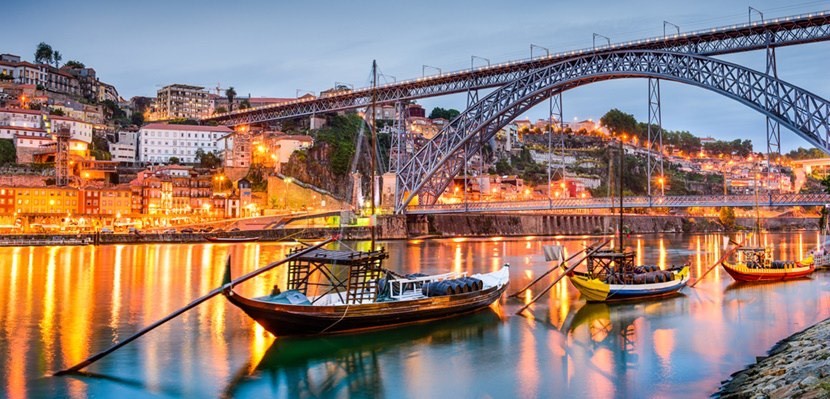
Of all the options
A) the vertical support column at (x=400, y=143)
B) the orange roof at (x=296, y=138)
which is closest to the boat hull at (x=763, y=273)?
the vertical support column at (x=400, y=143)

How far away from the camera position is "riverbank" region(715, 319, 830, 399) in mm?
9500

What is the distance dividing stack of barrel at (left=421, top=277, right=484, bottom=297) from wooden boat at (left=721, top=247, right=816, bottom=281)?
13495 millimetres

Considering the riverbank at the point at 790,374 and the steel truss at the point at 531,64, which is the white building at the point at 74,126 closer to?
the steel truss at the point at 531,64

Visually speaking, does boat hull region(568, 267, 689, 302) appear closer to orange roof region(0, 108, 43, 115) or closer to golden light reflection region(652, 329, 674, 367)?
golden light reflection region(652, 329, 674, 367)

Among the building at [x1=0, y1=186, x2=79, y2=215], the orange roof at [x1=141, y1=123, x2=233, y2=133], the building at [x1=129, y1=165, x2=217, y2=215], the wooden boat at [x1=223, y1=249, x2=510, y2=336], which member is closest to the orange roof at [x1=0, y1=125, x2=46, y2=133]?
the orange roof at [x1=141, y1=123, x2=233, y2=133]

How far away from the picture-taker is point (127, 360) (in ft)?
47.1

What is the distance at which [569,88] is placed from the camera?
48.2 metres

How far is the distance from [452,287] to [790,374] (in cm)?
907

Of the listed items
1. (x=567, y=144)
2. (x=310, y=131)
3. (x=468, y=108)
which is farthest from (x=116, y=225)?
(x=567, y=144)

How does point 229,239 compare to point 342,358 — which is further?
point 229,239

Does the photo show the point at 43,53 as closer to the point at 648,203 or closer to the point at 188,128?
the point at 188,128

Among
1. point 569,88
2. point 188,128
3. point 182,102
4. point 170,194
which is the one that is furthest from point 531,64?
point 182,102

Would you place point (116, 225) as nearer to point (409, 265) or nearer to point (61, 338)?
point (409, 265)

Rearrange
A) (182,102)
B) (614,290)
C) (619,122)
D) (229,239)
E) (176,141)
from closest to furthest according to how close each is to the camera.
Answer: (614,290)
(229,239)
(176,141)
(182,102)
(619,122)
